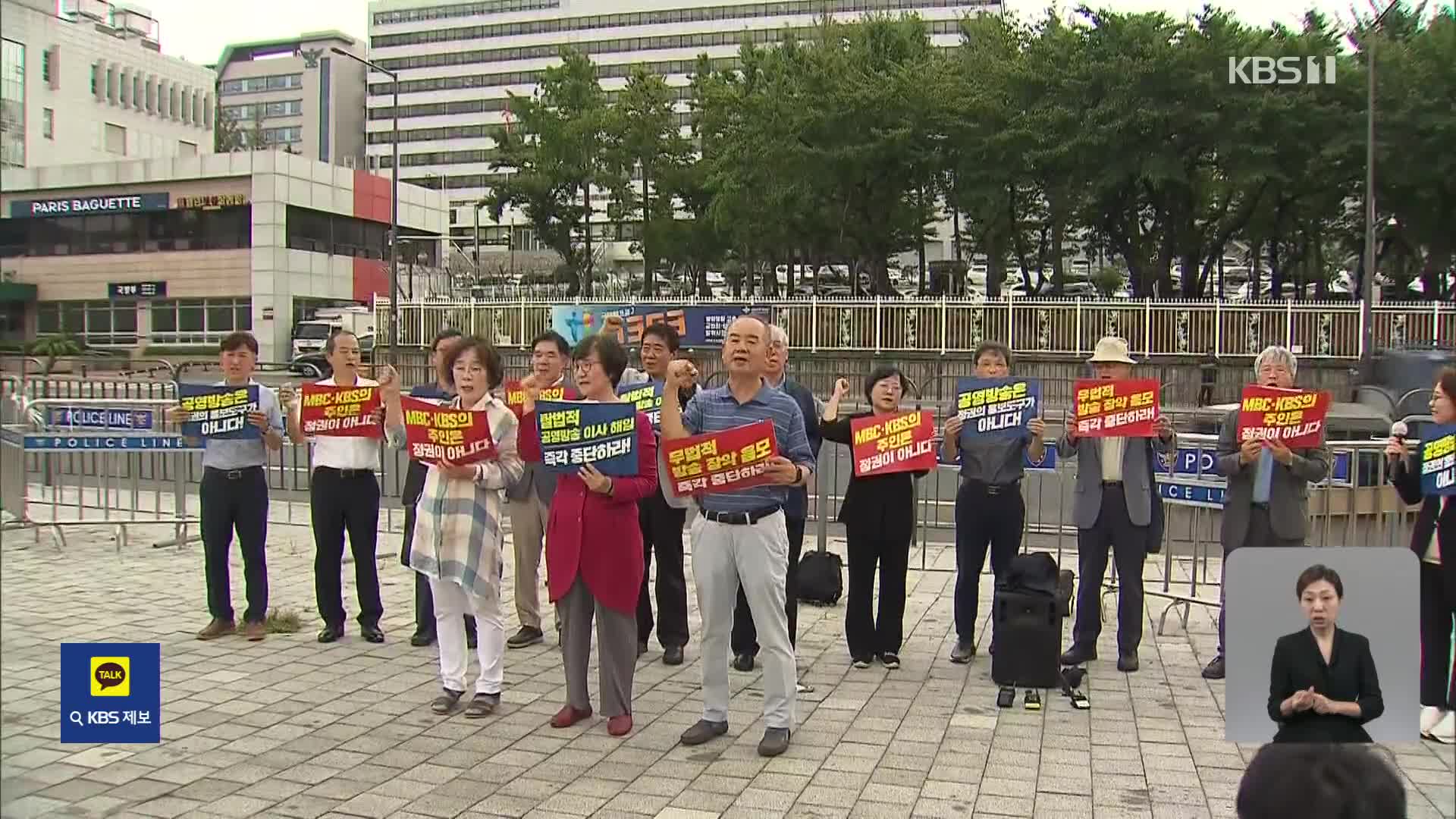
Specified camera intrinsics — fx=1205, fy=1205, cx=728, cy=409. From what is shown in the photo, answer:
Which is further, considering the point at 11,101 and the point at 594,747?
the point at 594,747

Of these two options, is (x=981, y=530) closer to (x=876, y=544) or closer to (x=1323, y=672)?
(x=876, y=544)

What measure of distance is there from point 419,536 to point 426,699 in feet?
2.97

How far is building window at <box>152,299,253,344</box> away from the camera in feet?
79.1

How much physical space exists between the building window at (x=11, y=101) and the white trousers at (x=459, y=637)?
11.4 ft

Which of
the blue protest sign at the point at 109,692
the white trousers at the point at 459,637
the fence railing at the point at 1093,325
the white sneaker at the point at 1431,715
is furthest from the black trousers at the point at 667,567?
the fence railing at the point at 1093,325

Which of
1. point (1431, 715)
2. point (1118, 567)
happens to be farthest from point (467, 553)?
point (1431, 715)

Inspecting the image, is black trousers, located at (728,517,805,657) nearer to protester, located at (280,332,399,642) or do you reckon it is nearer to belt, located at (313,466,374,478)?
protester, located at (280,332,399,642)

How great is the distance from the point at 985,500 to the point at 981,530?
18cm

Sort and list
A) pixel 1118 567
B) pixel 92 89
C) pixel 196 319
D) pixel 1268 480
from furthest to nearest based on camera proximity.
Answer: pixel 196 319
pixel 1118 567
pixel 1268 480
pixel 92 89

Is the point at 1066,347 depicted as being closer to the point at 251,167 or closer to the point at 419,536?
the point at 419,536

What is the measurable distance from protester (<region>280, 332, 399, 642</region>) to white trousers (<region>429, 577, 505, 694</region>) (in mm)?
1506

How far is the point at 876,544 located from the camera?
719cm

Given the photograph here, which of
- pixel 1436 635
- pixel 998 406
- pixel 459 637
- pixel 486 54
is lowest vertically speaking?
pixel 459 637

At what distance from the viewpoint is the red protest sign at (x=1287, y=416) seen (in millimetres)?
6566
